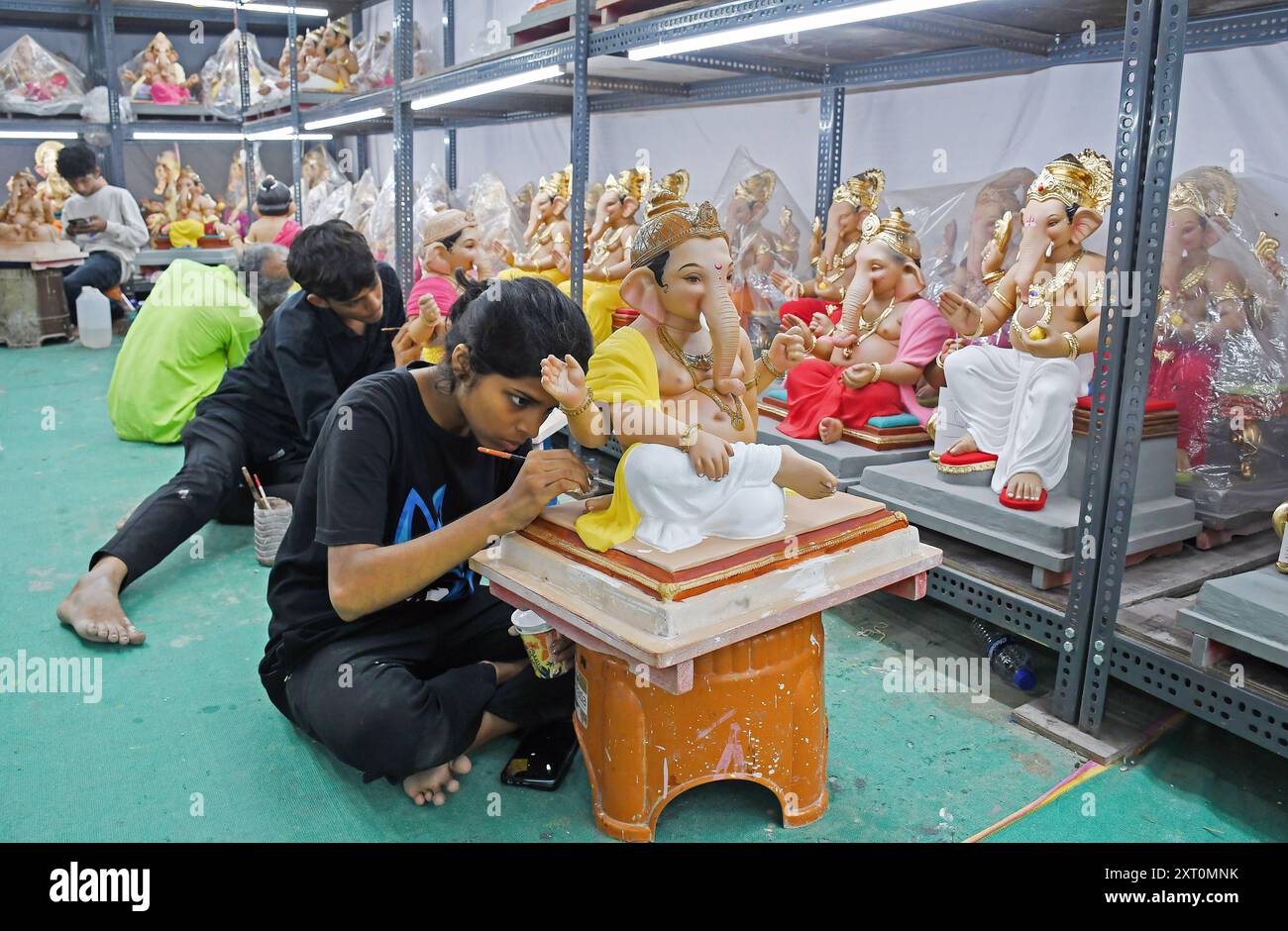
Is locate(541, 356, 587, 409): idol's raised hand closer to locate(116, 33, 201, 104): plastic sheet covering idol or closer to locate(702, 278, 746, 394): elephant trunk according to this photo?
locate(702, 278, 746, 394): elephant trunk

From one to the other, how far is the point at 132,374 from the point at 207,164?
814cm

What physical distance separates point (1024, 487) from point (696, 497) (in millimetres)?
1309

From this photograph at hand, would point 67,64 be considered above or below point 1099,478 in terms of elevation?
above

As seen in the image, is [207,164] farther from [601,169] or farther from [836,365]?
[836,365]

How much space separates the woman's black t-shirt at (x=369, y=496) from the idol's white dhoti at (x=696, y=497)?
497 millimetres

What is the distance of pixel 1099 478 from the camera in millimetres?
2375

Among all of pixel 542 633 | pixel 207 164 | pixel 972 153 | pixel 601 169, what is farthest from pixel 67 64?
pixel 542 633

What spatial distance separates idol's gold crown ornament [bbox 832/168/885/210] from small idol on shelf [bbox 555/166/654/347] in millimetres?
809

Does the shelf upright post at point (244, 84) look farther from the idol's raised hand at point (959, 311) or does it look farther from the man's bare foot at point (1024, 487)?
the man's bare foot at point (1024, 487)

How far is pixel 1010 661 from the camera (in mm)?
2771

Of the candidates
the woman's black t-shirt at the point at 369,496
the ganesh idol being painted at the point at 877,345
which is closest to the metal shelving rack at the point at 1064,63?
the ganesh idol being painted at the point at 877,345

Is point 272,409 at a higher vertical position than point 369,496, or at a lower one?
lower

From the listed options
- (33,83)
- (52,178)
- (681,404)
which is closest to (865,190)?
(681,404)

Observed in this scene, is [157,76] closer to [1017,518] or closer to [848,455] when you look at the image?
[848,455]
